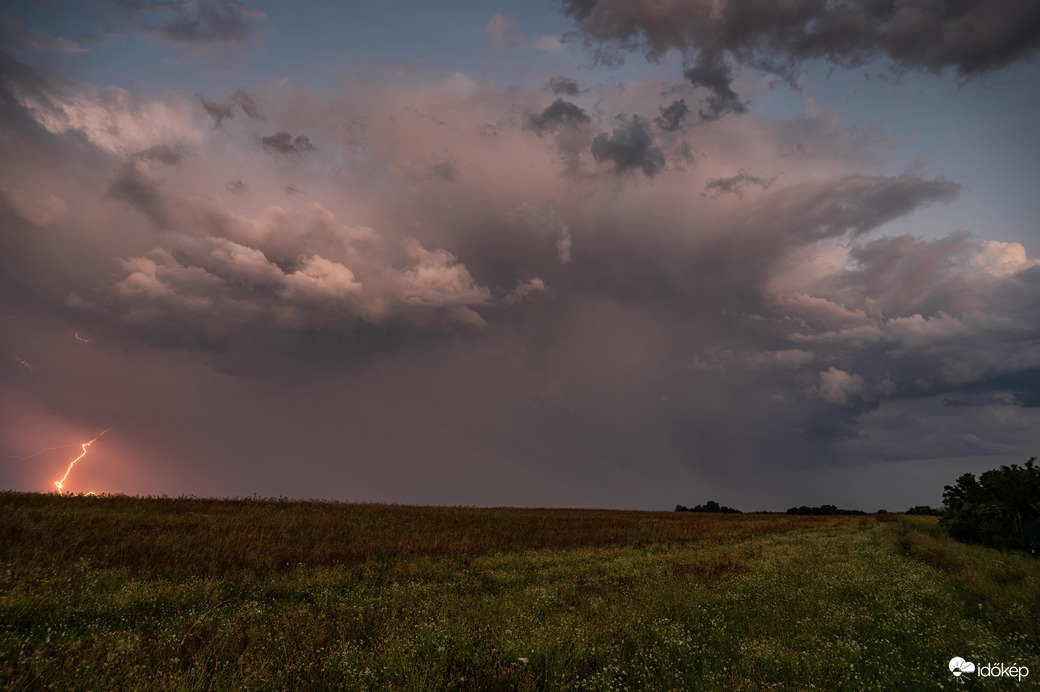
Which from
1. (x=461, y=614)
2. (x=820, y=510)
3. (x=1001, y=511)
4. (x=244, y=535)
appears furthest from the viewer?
(x=820, y=510)

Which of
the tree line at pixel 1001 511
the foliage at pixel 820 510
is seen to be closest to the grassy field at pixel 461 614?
the tree line at pixel 1001 511

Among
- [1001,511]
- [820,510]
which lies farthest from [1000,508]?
[820,510]

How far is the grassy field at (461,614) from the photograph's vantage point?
662 cm

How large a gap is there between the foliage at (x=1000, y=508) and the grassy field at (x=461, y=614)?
13871 mm

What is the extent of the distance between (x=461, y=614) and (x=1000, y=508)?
36.8 m

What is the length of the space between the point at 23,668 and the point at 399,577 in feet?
29.3

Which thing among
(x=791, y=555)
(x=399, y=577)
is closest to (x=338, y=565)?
(x=399, y=577)

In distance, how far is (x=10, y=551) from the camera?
43.1 feet

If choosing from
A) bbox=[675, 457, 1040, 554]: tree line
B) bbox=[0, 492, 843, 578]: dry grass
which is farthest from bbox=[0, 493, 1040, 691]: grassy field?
bbox=[675, 457, 1040, 554]: tree line

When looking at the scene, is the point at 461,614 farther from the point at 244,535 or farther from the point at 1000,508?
the point at 1000,508

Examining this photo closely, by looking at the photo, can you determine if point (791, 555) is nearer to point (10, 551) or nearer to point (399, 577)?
point (399, 577)

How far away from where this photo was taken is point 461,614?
922cm

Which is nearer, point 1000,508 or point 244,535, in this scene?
point 244,535

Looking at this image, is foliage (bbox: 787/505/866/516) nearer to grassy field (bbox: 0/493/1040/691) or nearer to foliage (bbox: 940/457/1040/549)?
foliage (bbox: 940/457/1040/549)
